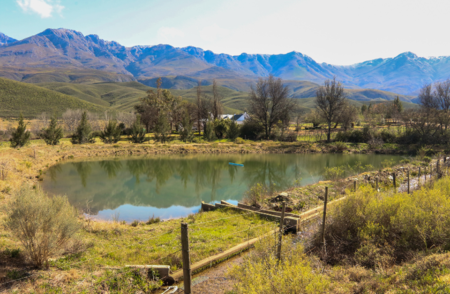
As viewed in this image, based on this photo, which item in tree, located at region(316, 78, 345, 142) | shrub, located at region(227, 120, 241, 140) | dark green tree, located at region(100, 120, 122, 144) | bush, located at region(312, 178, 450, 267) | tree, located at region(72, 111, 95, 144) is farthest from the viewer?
shrub, located at region(227, 120, 241, 140)

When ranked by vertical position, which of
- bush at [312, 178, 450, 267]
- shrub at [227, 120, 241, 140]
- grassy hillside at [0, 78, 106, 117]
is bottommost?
bush at [312, 178, 450, 267]

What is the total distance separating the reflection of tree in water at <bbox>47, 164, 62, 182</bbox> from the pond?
69 mm

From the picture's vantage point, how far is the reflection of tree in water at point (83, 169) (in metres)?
19.9

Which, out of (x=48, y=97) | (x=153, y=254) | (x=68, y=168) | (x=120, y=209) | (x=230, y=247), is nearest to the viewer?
(x=153, y=254)

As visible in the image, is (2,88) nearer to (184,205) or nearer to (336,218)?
(184,205)

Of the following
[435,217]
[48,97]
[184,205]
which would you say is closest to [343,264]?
[435,217]

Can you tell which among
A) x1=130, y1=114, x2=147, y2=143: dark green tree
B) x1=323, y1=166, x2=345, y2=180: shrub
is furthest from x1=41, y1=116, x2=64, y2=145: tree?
x1=323, y1=166, x2=345, y2=180: shrub

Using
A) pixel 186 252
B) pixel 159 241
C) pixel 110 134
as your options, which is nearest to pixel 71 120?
pixel 110 134

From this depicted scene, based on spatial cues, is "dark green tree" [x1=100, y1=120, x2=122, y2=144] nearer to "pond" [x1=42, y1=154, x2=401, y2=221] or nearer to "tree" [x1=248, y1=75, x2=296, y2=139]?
"pond" [x1=42, y1=154, x2=401, y2=221]

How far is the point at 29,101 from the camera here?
81.9 meters

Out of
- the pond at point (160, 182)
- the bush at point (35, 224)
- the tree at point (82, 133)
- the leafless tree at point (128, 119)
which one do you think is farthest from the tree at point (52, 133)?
the bush at point (35, 224)

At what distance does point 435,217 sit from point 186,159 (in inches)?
1047

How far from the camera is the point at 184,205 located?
44.8ft

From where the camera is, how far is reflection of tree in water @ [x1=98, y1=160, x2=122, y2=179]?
22.0m
